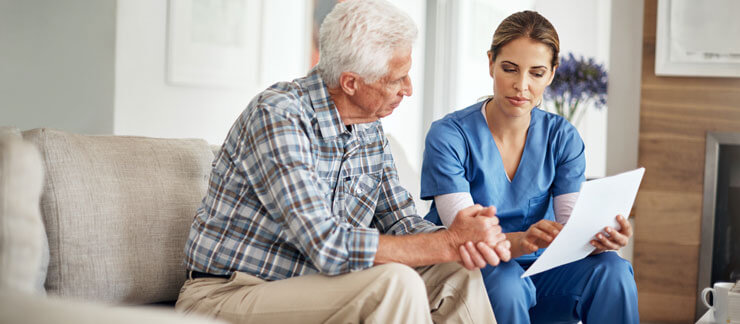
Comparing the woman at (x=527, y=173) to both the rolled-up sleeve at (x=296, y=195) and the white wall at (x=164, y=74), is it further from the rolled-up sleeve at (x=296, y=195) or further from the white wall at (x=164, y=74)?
the white wall at (x=164, y=74)

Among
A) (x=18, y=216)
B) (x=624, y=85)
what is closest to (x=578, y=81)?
(x=624, y=85)

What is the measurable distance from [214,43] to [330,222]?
188 centimetres

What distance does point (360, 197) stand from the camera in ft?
5.60

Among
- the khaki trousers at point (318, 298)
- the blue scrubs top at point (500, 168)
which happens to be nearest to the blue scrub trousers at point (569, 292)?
the blue scrubs top at point (500, 168)

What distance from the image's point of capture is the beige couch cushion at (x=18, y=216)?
3.08ft

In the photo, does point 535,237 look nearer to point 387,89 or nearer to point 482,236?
point 482,236

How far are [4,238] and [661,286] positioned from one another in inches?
117

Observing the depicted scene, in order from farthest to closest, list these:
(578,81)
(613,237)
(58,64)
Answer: (578,81) < (58,64) < (613,237)

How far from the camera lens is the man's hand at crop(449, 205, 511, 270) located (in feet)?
4.94

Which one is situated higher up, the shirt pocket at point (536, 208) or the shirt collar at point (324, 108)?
the shirt collar at point (324, 108)

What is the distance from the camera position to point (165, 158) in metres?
1.78

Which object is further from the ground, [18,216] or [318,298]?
[18,216]

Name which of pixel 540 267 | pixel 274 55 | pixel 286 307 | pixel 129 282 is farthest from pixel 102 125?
pixel 540 267

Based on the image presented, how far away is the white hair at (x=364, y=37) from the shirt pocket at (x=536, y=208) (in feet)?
1.95
